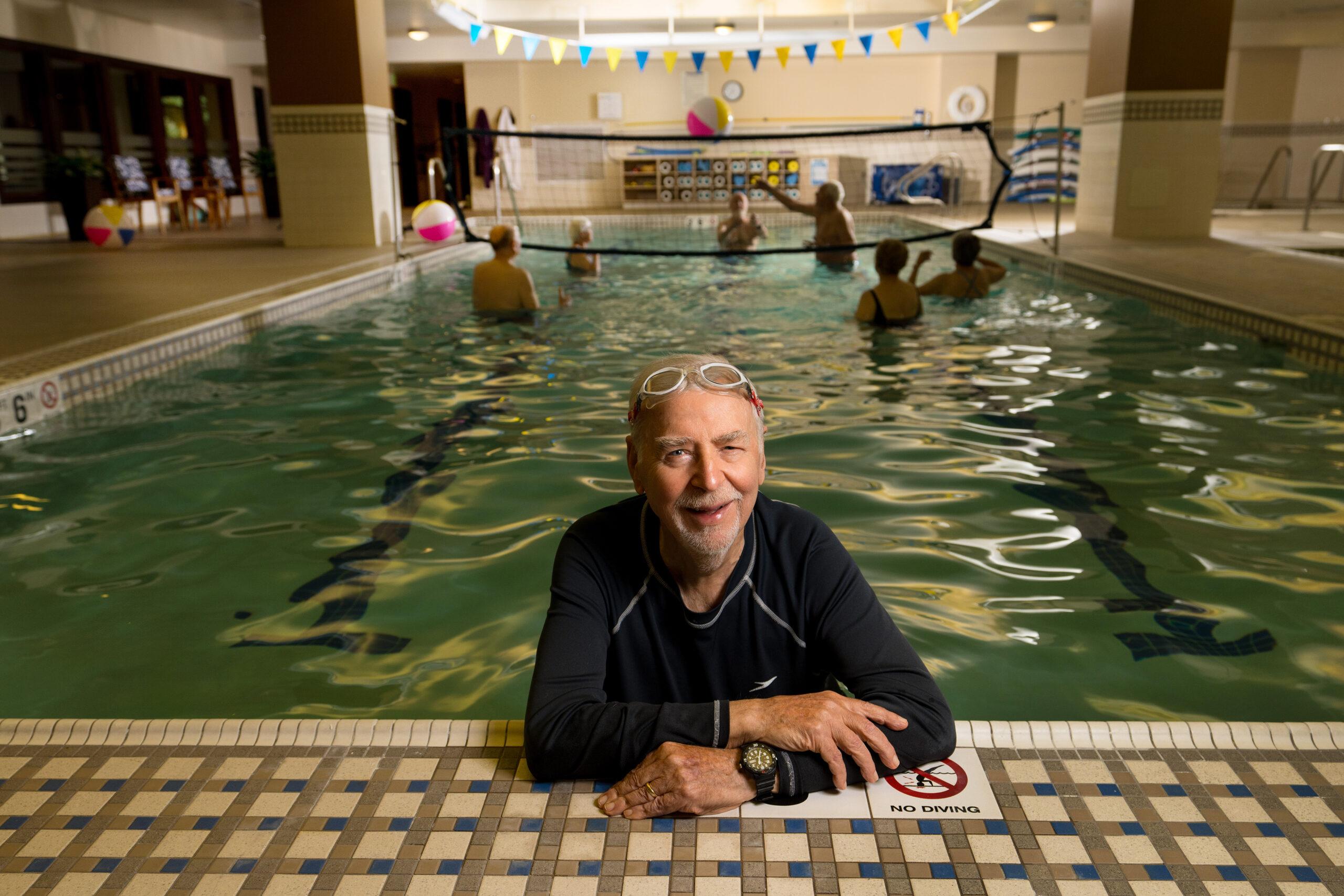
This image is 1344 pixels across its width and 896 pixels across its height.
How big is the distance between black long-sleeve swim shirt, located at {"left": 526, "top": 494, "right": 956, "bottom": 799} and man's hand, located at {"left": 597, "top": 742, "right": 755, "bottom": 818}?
0.13 meters

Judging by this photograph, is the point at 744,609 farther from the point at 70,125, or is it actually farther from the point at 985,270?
the point at 70,125

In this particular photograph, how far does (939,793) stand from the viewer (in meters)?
1.45

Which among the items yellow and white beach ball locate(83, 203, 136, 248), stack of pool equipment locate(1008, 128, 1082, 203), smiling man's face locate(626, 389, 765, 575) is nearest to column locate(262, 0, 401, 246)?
yellow and white beach ball locate(83, 203, 136, 248)

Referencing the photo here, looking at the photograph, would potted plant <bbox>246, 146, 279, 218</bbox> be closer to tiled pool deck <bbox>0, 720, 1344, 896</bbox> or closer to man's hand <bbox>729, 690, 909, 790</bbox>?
tiled pool deck <bbox>0, 720, 1344, 896</bbox>

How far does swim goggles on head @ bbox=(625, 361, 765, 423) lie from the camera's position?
1568 millimetres

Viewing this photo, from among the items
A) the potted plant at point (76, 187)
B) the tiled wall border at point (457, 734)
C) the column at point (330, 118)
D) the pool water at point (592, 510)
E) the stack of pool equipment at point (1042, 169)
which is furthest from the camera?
the stack of pool equipment at point (1042, 169)

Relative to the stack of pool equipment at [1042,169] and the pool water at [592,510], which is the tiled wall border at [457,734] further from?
the stack of pool equipment at [1042,169]

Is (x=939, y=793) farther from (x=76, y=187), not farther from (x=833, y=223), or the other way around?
(x=76, y=187)

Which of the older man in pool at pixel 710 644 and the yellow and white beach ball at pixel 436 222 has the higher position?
the yellow and white beach ball at pixel 436 222

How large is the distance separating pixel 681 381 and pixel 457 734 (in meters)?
0.62

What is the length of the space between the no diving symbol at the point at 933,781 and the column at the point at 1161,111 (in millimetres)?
11287

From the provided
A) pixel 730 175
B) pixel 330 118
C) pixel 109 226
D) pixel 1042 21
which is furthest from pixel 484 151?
pixel 1042 21

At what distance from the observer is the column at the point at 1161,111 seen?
10.9 metres

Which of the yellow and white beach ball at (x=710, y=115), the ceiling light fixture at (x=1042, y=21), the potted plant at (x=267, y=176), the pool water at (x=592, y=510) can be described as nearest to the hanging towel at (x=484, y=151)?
the potted plant at (x=267, y=176)
